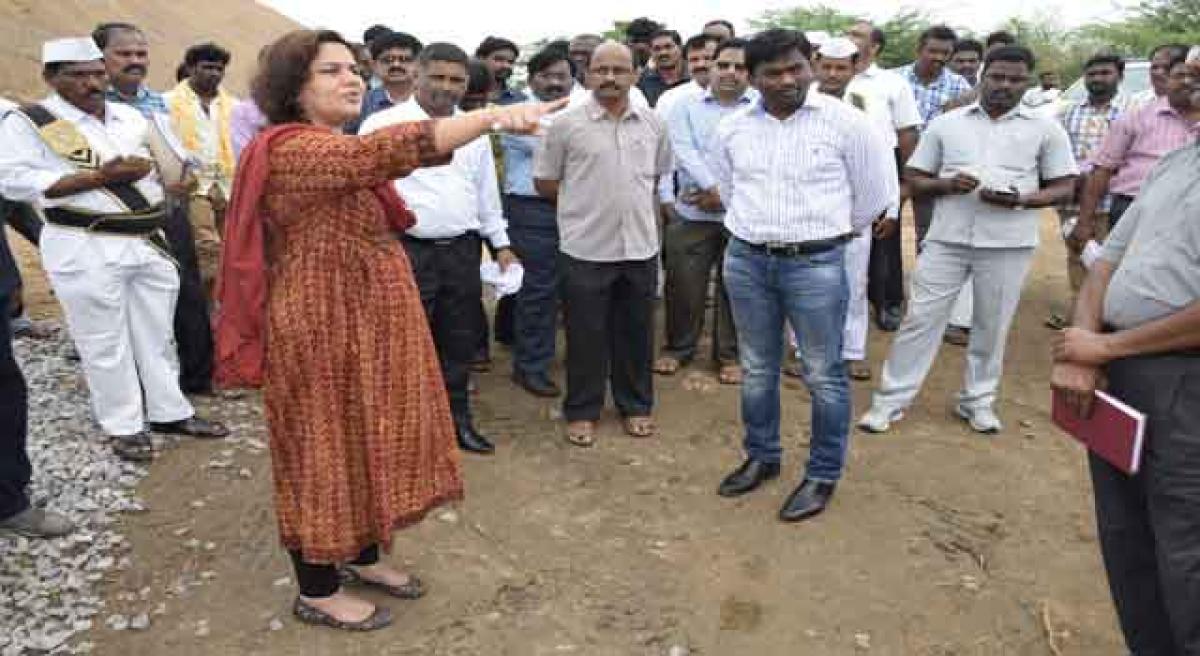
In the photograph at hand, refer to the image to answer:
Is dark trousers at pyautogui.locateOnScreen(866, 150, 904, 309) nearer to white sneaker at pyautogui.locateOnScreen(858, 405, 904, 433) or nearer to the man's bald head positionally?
white sneaker at pyautogui.locateOnScreen(858, 405, 904, 433)

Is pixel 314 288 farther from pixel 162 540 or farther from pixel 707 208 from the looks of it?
pixel 707 208

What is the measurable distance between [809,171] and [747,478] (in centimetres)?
136

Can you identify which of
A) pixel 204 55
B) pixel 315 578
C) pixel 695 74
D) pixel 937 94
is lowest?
pixel 315 578

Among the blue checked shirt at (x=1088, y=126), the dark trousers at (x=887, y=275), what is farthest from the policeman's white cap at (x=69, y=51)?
the blue checked shirt at (x=1088, y=126)

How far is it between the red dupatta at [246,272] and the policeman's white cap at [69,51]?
189 cm

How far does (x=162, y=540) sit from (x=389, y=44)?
9.76ft

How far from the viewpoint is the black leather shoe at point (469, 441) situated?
4469 mm

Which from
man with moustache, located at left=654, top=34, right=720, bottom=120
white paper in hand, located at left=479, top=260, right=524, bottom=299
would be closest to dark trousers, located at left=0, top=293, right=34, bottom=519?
white paper in hand, located at left=479, top=260, right=524, bottom=299

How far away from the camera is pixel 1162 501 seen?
2207mm

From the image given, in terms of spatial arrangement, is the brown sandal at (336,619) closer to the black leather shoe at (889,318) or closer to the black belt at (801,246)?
the black belt at (801,246)

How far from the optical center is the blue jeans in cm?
360

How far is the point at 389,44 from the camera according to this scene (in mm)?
5203

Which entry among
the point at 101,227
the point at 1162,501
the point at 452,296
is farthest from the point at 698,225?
the point at 1162,501

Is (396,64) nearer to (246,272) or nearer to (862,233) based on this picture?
(862,233)
